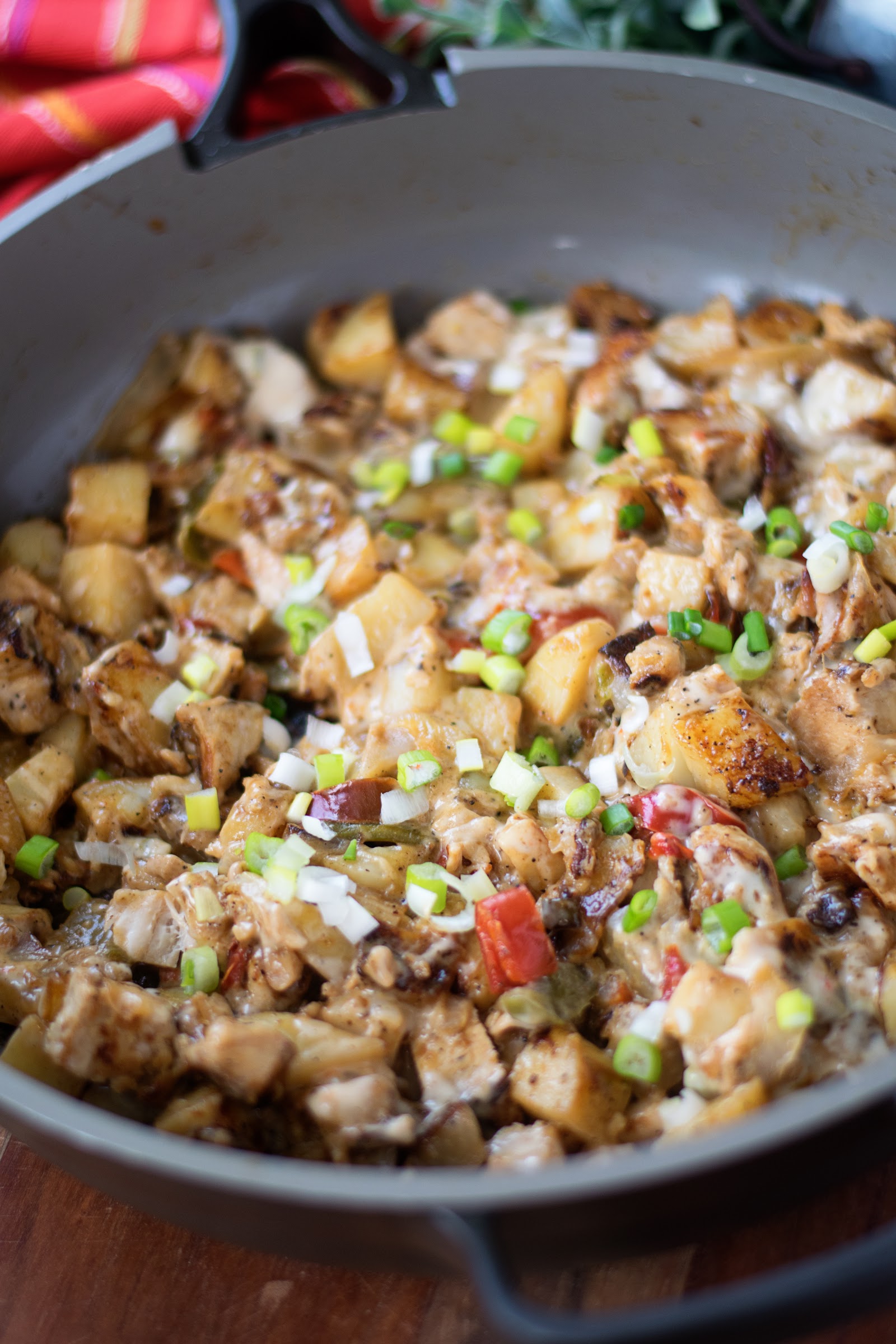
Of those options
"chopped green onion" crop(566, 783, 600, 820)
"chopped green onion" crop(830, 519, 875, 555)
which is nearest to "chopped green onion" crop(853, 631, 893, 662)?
"chopped green onion" crop(830, 519, 875, 555)

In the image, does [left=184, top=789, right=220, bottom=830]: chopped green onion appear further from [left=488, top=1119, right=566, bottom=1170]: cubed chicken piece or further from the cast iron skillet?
the cast iron skillet

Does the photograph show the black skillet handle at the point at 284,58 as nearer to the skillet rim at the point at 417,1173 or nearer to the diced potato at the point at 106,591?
the diced potato at the point at 106,591

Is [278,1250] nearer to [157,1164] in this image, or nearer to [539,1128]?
[157,1164]

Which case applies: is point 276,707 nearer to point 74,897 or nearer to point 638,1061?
point 74,897

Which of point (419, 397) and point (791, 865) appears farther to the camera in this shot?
point (419, 397)

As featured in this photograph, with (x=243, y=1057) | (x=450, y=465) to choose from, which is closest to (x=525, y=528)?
(x=450, y=465)

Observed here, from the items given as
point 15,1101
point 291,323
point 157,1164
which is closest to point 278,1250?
point 157,1164
